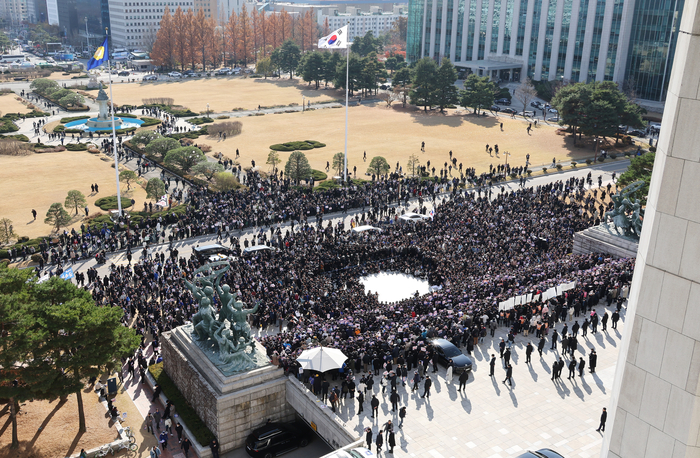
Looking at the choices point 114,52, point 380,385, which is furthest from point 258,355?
point 114,52

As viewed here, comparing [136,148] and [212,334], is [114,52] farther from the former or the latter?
[212,334]

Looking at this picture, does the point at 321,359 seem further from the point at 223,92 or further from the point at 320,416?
the point at 223,92

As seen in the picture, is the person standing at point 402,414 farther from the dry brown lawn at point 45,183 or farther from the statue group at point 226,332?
the dry brown lawn at point 45,183

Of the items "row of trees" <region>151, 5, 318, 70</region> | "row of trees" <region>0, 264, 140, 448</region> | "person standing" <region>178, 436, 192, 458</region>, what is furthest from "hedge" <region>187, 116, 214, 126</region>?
"person standing" <region>178, 436, 192, 458</region>

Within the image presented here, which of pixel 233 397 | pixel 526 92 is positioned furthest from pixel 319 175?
pixel 526 92

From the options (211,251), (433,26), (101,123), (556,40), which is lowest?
(211,251)

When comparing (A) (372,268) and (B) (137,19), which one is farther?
(B) (137,19)

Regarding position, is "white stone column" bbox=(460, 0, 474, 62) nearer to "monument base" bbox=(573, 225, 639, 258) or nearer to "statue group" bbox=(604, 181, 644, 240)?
"statue group" bbox=(604, 181, 644, 240)
